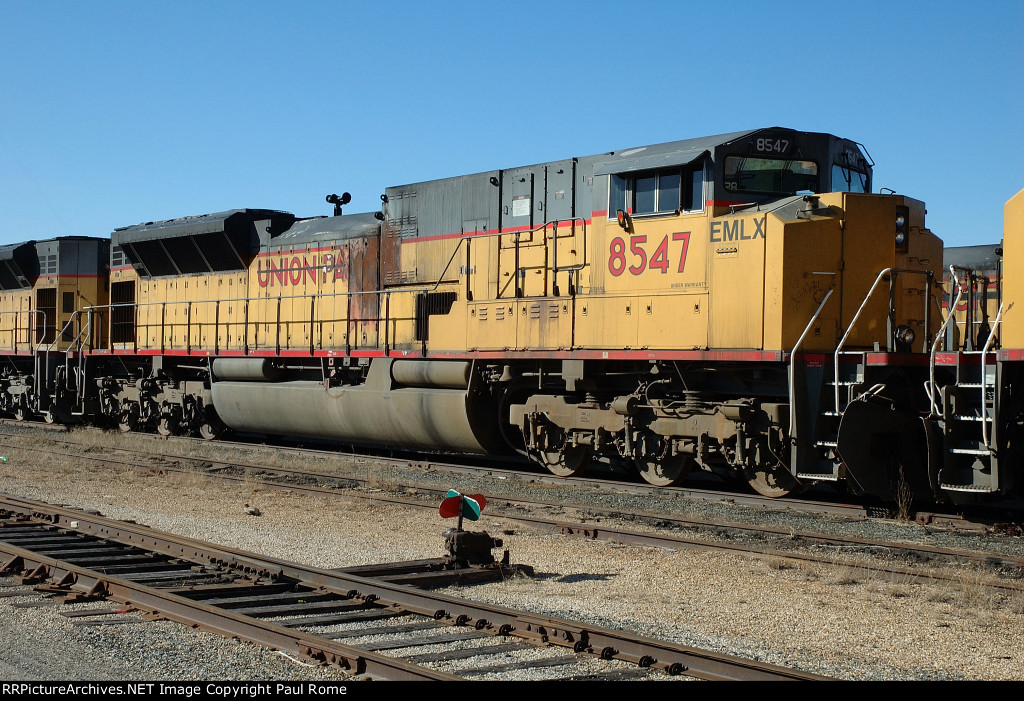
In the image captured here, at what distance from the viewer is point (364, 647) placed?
5301 mm

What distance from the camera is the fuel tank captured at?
45.1 feet

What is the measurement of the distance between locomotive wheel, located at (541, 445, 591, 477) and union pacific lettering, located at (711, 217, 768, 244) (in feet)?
11.2

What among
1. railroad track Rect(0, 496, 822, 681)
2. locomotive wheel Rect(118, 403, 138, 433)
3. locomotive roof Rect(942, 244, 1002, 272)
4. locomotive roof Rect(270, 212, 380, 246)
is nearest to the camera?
railroad track Rect(0, 496, 822, 681)

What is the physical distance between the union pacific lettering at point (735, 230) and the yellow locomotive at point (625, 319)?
21mm

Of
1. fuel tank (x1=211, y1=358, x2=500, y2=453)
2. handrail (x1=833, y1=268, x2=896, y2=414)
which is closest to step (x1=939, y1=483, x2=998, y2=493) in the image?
handrail (x1=833, y1=268, x2=896, y2=414)

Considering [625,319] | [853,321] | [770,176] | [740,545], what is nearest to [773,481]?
[853,321]

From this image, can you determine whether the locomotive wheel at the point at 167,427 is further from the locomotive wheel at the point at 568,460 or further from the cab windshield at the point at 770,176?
the cab windshield at the point at 770,176

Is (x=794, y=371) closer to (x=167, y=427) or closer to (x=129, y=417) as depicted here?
(x=167, y=427)

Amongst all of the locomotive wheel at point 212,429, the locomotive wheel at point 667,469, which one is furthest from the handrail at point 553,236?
the locomotive wheel at point 212,429

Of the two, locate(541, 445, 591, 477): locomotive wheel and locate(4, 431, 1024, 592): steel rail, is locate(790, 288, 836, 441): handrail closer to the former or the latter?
locate(4, 431, 1024, 592): steel rail

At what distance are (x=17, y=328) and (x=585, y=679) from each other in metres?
22.2

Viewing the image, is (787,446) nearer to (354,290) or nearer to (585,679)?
(585,679)

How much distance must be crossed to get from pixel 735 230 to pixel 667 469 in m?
3.02
